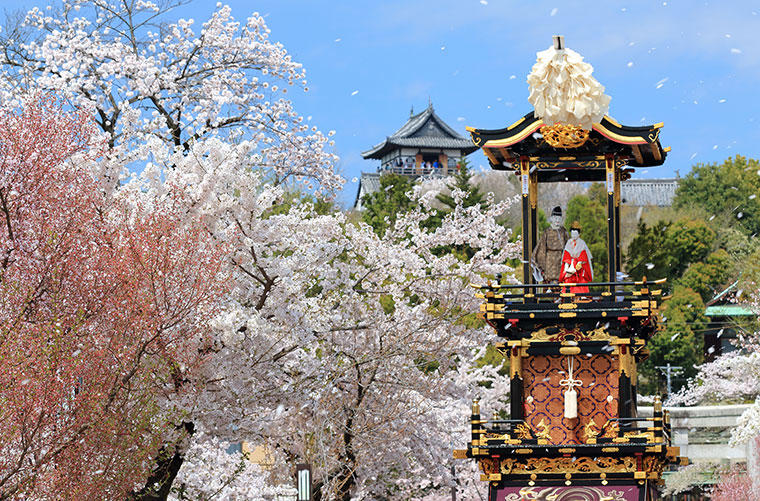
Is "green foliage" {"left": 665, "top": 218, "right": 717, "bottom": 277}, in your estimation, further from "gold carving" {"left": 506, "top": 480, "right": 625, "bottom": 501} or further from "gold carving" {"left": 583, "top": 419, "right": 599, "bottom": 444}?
"gold carving" {"left": 506, "top": 480, "right": 625, "bottom": 501}

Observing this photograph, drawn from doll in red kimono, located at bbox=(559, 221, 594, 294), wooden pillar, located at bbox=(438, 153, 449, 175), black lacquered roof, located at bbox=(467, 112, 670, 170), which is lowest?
doll in red kimono, located at bbox=(559, 221, 594, 294)

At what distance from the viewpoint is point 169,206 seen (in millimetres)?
15320

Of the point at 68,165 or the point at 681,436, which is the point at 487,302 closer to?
the point at 68,165

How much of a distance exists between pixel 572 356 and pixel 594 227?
20.2 meters

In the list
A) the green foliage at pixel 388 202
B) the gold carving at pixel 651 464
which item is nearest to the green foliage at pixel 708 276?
the green foliage at pixel 388 202

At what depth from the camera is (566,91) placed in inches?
715

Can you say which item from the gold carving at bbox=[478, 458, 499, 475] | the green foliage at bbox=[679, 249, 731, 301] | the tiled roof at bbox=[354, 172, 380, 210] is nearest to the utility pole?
the green foliage at bbox=[679, 249, 731, 301]

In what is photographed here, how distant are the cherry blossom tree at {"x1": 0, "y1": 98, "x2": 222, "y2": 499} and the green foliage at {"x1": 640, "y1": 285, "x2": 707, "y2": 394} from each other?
2870cm

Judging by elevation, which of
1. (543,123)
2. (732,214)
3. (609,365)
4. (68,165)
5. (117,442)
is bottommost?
(117,442)

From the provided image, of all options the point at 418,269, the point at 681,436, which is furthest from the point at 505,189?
the point at 418,269

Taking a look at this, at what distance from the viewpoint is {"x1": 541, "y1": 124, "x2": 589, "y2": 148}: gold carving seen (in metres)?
18.5

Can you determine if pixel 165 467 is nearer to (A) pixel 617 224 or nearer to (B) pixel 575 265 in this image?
(B) pixel 575 265

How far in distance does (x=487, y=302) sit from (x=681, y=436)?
21.1 metres

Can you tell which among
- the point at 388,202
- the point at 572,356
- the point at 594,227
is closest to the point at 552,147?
the point at 572,356
